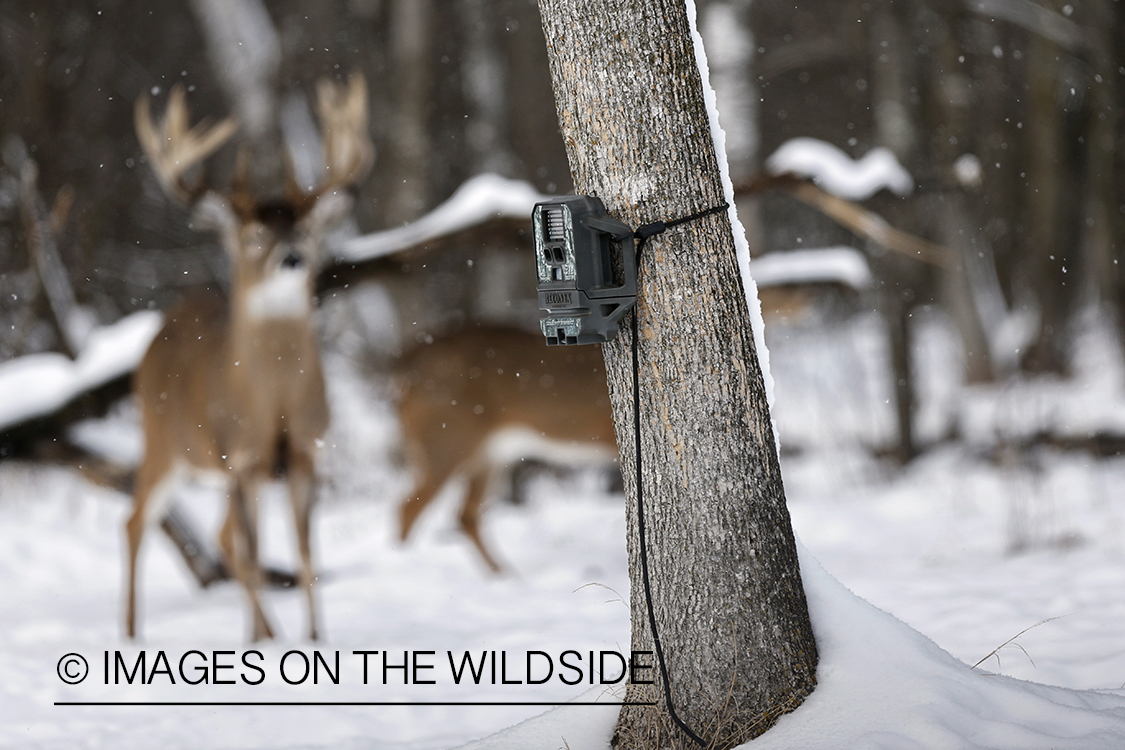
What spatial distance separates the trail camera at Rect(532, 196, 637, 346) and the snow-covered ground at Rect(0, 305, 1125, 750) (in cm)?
89

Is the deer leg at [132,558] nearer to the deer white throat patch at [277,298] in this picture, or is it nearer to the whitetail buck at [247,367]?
the whitetail buck at [247,367]

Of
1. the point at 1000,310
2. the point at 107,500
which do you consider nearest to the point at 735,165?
the point at 107,500

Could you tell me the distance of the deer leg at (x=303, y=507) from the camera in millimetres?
3979

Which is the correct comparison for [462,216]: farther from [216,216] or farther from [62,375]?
[62,375]

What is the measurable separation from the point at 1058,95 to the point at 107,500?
9.43 m

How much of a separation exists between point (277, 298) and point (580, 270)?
8.46 ft

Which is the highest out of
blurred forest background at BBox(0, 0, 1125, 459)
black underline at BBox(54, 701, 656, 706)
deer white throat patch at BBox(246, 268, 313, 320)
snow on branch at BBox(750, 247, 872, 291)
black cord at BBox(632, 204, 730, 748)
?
blurred forest background at BBox(0, 0, 1125, 459)

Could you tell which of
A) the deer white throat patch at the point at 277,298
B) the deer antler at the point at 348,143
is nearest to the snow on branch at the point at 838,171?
Result: the deer antler at the point at 348,143

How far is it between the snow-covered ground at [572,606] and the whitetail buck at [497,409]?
58 cm

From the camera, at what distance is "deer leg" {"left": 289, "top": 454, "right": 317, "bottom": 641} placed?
Answer: 398 cm

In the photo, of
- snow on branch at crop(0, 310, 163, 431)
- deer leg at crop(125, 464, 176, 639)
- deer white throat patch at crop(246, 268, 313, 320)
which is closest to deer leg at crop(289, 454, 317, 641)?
deer white throat patch at crop(246, 268, 313, 320)

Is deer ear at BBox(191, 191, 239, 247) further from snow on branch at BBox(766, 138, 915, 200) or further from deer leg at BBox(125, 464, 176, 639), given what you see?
snow on branch at BBox(766, 138, 915, 200)

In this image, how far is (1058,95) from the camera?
9156 millimetres

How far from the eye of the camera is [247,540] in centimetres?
410
